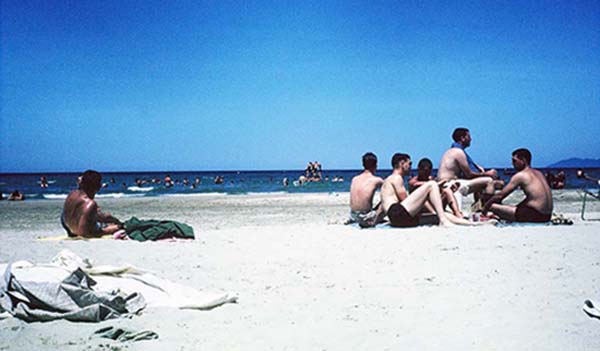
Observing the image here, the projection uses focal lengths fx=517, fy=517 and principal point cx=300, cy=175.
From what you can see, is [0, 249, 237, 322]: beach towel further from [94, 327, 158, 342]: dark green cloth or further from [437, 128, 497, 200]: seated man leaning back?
[437, 128, 497, 200]: seated man leaning back

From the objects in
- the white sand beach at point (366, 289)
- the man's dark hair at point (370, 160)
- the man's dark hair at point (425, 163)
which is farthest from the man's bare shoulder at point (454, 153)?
the white sand beach at point (366, 289)

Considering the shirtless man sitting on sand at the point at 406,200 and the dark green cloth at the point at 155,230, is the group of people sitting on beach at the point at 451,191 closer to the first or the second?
the shirtless man sitting on sand at the point at 406,200

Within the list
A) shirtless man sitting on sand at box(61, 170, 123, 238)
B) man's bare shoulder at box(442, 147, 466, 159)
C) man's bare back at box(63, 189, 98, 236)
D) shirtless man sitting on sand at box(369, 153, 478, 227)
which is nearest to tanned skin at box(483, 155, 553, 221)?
shirtless man sitting on sand at box(369, 153, 478, 227)

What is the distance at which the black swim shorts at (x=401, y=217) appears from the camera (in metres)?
8.66

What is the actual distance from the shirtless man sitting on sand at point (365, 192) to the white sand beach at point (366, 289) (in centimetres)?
120

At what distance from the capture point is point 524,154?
830 centimetres

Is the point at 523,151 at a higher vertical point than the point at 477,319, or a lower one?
higher

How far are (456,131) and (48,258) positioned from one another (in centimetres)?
689

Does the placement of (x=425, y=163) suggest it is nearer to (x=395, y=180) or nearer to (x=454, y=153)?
(x=454, y=153)

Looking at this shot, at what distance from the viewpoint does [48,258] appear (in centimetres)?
632

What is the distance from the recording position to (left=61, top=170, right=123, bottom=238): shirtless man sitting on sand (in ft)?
25.9

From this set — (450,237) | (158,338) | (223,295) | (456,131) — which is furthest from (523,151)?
(158,338)

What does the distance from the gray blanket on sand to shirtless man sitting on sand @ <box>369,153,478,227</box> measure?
5.56 m

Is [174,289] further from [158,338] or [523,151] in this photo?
[523,151]
